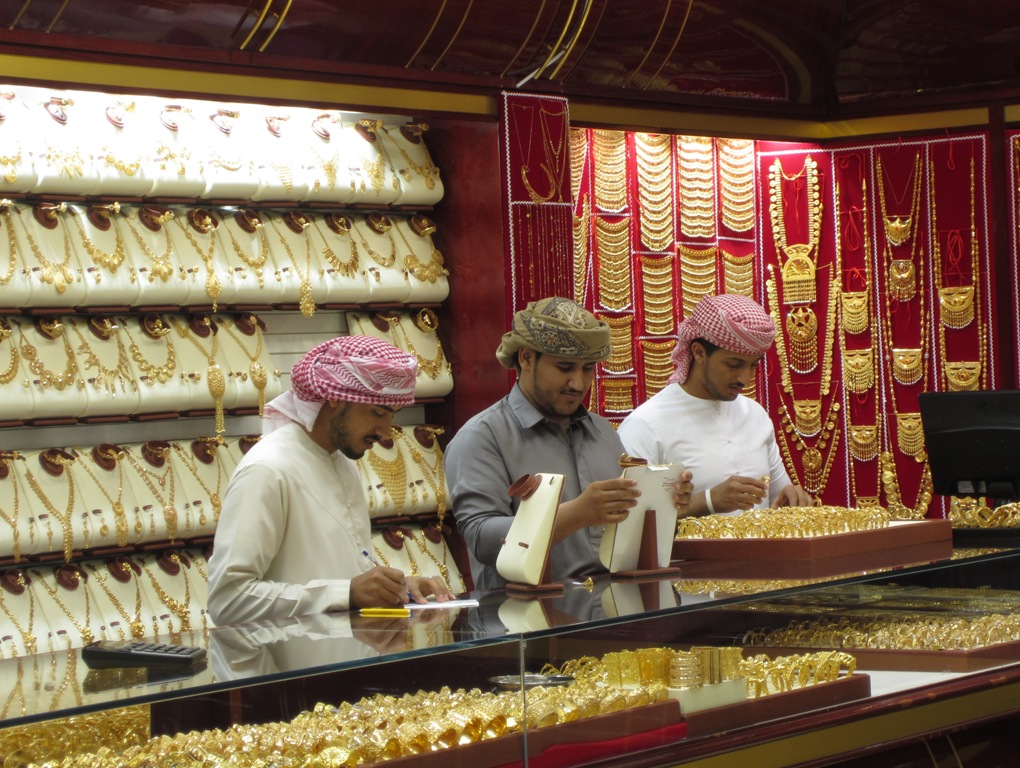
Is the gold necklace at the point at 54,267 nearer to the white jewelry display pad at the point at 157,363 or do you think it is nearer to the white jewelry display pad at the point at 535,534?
the white jewelry display pad at the point at 157,363

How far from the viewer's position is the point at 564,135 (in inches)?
233

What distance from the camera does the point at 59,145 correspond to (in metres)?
4.99

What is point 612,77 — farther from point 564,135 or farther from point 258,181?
point 258,181

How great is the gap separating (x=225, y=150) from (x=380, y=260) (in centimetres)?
74

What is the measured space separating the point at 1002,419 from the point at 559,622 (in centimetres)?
244

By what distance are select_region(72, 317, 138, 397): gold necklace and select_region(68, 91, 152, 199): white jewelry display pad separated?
0.44 meters

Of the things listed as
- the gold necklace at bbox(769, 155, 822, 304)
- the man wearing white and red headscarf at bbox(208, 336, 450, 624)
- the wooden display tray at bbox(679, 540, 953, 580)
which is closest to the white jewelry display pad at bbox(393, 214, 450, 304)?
the gold necklace at bbox(769, 155, 822, 304)

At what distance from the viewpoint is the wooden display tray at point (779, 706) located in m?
2.68

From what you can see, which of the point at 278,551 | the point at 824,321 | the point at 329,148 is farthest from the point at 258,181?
the point at 824,321

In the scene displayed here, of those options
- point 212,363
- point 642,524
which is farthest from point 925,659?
point 212,363

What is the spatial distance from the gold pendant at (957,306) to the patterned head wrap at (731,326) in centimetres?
239

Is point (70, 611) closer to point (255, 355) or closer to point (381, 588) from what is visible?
point (255, 355)

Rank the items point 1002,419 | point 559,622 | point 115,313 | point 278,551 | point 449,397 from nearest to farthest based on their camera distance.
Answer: point 559,622, point 278,551, point 1002,419, point 115,313, point 449,397

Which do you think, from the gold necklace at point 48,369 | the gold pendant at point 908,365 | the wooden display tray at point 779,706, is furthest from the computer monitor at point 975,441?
the gold necklace at point 48,369
